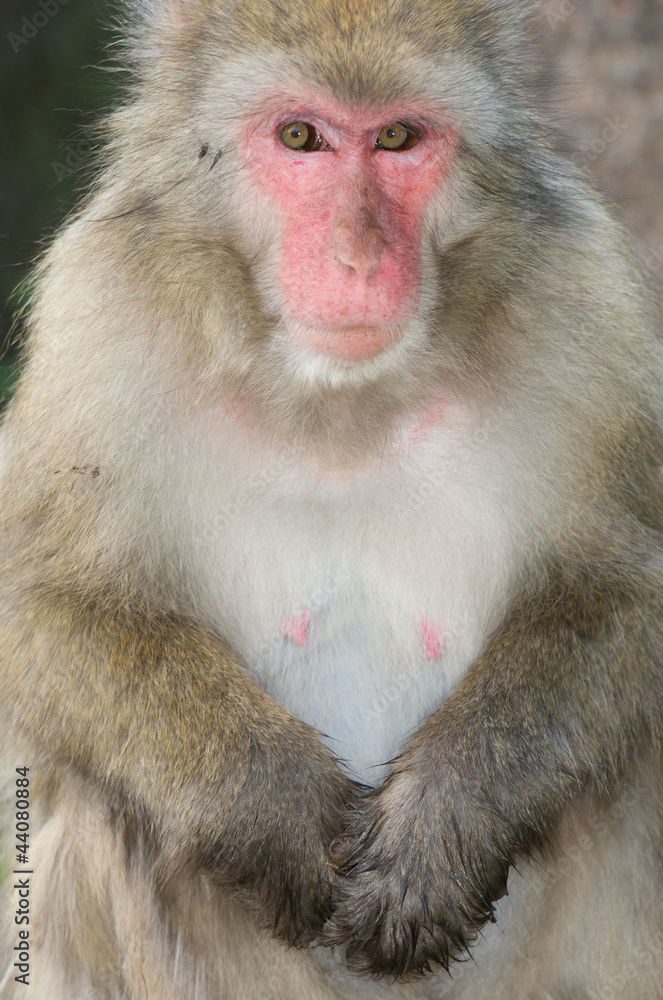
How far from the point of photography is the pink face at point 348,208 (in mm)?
2084

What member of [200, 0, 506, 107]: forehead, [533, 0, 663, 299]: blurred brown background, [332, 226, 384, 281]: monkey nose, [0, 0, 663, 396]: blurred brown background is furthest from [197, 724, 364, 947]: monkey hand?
[533, 0, 663, 299]: blurred brown background

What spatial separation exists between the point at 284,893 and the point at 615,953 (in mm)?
753

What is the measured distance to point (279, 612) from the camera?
251 centimetres

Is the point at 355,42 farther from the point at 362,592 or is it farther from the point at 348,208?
the point at 362,592

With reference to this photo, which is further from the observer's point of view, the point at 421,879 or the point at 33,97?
the point at 33,97

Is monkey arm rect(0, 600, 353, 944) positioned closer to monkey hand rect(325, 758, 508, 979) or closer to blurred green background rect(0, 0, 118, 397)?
monkey hand rect(325, 758, 508, 979)

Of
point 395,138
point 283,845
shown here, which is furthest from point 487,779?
point 395,138

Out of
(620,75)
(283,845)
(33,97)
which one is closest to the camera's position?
(283,845)

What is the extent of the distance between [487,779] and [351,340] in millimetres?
889

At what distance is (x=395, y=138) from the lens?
2.27 m

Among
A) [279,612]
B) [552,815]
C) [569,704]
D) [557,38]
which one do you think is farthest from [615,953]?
[557,38]

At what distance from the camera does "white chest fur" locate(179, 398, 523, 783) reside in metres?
2.48

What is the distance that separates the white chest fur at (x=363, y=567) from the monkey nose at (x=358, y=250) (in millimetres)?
508

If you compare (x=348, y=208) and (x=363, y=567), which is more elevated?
(x=348, y=208)
